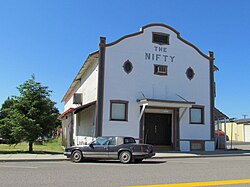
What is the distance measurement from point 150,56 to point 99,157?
10.8 m

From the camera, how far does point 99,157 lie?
1568cm

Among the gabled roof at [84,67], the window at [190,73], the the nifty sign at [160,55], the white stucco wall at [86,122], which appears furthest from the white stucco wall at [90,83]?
the window at [190,73]

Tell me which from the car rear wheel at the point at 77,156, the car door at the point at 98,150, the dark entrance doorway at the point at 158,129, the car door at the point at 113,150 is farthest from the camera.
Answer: the dark entrance doorway at the point at 158,129

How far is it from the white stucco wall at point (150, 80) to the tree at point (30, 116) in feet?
13.5

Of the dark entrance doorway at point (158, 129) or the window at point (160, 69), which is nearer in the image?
the dark entrance doorway at point (158, 129)

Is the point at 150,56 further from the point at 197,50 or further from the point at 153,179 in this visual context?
the point at 153,179

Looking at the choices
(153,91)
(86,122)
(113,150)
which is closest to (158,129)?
(153,91)

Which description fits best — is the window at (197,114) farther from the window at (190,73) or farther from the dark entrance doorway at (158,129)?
the window at (190,73)

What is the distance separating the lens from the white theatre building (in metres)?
22.5

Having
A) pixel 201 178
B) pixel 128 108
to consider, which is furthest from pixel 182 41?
pixel 201 178

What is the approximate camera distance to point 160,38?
2480 centimetres

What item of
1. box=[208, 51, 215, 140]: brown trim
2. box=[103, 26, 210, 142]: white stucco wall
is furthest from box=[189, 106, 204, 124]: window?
box=[208, 51, 215, 140]: brown trim

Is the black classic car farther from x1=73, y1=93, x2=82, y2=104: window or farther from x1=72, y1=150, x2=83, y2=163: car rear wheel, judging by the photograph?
x1=73, y1=93, x2=82, y2=104: window

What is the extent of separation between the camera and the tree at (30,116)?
68.5ft
